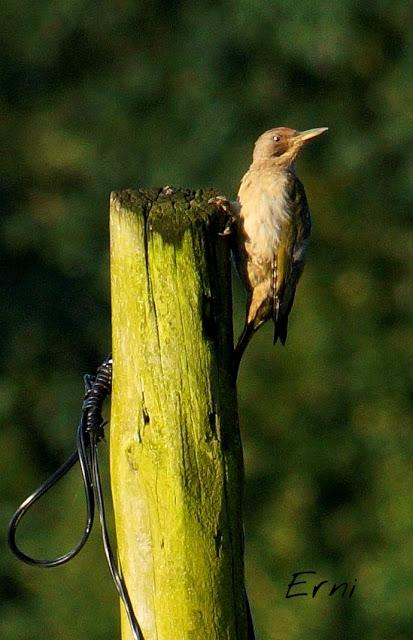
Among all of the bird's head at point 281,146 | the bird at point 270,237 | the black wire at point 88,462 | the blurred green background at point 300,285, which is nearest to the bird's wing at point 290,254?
the bird at point 270,237

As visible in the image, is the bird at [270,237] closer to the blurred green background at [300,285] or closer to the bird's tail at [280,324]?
the bird's tail at [280,324]

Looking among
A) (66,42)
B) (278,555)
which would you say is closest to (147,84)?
(66,42)

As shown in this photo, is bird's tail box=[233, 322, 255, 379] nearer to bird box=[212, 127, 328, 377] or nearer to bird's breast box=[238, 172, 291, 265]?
bird box=[212, 127, 328, 377]

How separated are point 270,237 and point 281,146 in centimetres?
69

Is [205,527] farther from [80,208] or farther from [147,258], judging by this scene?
[80,208]

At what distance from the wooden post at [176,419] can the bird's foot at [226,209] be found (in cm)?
9

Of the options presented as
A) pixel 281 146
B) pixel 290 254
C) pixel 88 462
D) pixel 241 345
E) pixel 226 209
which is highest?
pixel 281 146

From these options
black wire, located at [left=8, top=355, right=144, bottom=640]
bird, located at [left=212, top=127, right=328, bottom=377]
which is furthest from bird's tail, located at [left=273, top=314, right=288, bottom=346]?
black wire, located at [left=8, top=355, right=144, bottom=640]

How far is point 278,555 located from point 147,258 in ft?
29.3

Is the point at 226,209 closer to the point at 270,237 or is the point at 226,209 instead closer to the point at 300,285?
the point at 270,237

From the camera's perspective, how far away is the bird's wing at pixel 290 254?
5680mm

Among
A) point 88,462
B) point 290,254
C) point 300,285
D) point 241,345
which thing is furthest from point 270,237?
point 300,285

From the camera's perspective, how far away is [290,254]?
228 inches

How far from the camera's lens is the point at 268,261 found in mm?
5605
